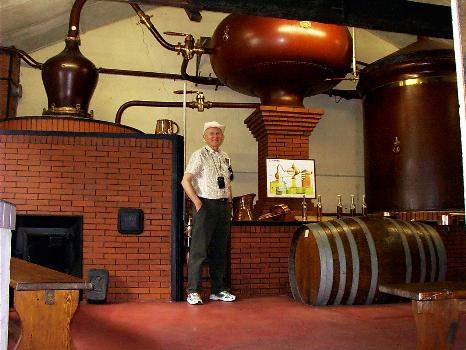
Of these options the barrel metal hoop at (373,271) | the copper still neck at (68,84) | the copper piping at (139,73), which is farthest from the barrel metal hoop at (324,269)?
the copper piping at (139,73)

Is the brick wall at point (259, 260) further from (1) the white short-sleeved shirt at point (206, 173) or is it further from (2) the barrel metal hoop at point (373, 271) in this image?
(2) the barrel metal hoop at point (373, 271)

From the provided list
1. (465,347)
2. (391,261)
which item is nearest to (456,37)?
(465,347)

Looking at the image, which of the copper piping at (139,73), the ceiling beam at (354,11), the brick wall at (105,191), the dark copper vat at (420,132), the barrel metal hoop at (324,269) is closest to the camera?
the ceiling beam at (354,11)

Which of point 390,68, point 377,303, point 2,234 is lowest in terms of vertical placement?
point 377,303

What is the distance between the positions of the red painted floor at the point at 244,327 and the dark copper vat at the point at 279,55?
2978 mm

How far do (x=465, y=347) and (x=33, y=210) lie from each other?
12.0 ft

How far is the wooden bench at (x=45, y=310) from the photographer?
211 centimetres

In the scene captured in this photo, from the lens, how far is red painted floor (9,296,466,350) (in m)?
2.71

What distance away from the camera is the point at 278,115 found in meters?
6.32

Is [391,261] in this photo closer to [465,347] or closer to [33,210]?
[465,347]

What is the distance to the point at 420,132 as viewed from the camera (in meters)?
6.35

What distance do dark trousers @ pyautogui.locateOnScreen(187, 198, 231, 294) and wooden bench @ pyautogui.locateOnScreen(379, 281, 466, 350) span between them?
237cm

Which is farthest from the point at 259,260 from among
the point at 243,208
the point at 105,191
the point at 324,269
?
the point at 105,191

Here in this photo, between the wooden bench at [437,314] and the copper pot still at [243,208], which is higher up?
the copper pot still at [243,208]
